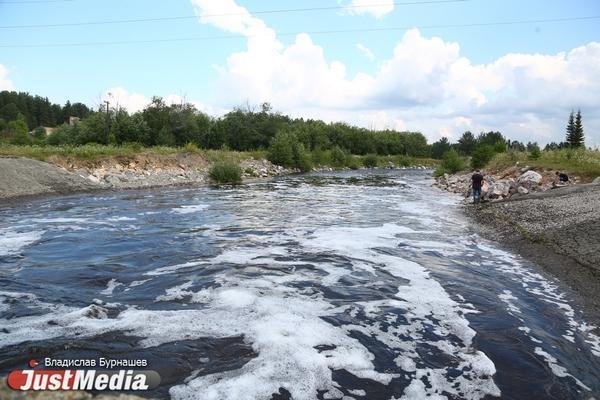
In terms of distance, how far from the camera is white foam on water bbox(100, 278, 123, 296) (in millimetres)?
8099

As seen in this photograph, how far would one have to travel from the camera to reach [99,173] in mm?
31375

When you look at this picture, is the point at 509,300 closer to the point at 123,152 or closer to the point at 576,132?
the point at 123,152

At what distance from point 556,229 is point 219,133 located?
66.3 m

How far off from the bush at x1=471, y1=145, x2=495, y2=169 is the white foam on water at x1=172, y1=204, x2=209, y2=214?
32456mm

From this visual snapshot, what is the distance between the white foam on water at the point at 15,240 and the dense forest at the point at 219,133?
3524cm

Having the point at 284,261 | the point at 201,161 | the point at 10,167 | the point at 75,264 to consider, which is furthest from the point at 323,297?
the point at 201,161

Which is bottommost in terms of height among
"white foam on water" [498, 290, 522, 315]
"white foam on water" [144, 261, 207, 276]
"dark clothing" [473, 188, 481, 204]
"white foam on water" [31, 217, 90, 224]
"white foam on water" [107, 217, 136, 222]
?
"white foam on water" [498, 290, 522, 315]

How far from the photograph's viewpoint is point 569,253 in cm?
1148

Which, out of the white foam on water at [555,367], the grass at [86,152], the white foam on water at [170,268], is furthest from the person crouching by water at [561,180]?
the grass at [86,152]

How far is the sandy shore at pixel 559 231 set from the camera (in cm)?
964

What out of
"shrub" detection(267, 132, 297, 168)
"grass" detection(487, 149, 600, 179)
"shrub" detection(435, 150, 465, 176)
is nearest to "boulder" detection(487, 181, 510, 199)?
"grass" detection(487, 149, 600, 179)

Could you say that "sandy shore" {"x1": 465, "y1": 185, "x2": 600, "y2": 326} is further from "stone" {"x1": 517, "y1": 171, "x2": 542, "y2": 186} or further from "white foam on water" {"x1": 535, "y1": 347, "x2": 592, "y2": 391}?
"stone" {"x1": 517, "y1": 171, "x2": 542, "y2": 186}

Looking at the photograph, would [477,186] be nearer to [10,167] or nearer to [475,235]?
[475,235]

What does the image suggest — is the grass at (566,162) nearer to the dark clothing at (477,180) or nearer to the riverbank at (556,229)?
the riverbank at (556,229)
